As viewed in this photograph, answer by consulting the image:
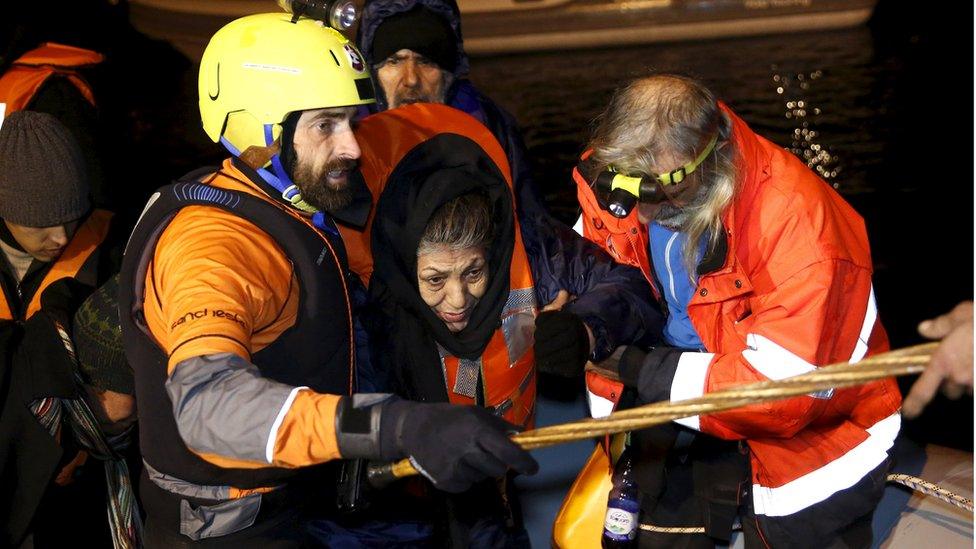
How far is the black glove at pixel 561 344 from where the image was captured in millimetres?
2535

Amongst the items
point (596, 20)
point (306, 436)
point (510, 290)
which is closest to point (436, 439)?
point (306, 436)

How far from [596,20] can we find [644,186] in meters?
18.4

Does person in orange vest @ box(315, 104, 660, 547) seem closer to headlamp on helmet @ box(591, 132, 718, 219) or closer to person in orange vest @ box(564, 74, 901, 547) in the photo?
person in orange vest @ box(564, 74, 901, 547)

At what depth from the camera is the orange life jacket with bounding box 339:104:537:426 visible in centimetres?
281

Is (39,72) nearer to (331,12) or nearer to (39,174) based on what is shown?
(39,174)

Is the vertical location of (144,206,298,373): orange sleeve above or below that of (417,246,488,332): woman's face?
above

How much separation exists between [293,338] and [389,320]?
47 centimetres

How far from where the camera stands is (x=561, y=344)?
253 cm

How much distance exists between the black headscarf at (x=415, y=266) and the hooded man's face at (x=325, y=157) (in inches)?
7.9

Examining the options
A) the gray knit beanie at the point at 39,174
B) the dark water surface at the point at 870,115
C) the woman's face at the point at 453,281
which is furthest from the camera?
the dark water surface at the point at 870,115

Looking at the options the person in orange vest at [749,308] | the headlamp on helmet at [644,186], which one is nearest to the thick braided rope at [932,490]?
the person in orange vest at [749,308]

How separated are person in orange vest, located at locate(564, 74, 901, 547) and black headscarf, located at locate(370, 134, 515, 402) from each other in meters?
0.27

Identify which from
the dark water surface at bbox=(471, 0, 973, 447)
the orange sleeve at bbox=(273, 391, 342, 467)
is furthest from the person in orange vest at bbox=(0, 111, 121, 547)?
the dark water surface at bbox=(471, 0, 973, 447)

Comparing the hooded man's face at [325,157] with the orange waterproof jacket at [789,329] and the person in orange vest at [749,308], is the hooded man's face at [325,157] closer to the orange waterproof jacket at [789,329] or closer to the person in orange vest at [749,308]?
the person in orange vest at [749,308]
